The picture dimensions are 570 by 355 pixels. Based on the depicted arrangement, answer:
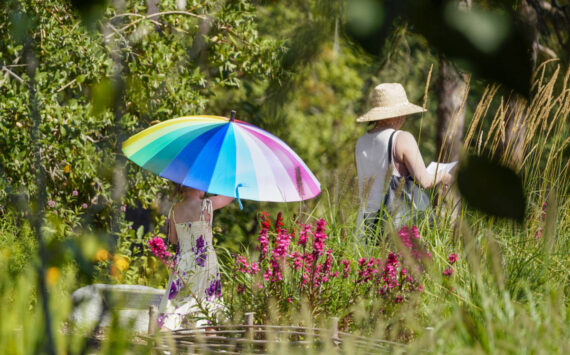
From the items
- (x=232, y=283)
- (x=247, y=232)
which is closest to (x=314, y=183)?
(x=232, y=283)

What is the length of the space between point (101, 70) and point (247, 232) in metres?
2.19


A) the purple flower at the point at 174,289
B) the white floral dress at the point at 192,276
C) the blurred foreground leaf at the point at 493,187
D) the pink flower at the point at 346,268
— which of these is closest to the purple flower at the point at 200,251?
the white floral dress at the point at 192,276

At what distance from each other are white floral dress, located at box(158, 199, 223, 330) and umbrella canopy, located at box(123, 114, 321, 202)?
274 mm

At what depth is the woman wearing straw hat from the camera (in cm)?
368

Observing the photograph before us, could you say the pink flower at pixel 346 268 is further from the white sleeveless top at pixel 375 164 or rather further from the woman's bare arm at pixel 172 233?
the woman's bare arm at pixel 172 233

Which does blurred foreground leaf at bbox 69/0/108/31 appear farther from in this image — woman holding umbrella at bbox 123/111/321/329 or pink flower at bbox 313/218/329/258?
woman holding umbrella at bbox 123/111/321/329

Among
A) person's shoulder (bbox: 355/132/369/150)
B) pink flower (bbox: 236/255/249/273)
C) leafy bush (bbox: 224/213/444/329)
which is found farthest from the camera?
person's shoulder (bbox: 355/132/369/150)

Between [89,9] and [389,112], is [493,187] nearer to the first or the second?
[89,9]

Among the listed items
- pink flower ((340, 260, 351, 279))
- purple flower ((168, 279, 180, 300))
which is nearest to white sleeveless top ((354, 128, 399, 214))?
pink flower ((340, 260, 351, 279))

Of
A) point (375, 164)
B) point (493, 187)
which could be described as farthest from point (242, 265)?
point (493, 187)

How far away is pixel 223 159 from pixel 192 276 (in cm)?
64

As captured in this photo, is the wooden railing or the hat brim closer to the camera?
the wooden railing

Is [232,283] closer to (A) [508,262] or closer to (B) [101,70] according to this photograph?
(A) [508,262]

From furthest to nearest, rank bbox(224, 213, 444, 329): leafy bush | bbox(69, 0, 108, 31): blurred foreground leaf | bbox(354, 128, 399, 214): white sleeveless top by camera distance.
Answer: bbox(354, 128, 399, 214): white sleeveless top
bbox(224, 213, 444, 329): leafy bush
bbox(69, 0, 108, 31): blurred foreground leaf
